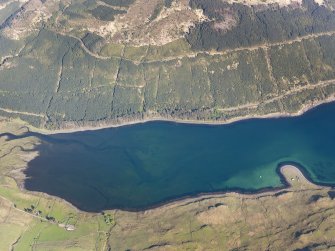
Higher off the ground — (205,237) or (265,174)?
(265,174)

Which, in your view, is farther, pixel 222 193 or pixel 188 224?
pixel 222 193

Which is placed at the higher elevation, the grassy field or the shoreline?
the shoreline

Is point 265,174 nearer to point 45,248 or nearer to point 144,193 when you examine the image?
point 144,193

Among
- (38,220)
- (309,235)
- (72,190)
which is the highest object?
(72,190)

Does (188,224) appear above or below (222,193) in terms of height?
below

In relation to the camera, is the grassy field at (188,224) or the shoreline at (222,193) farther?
the shoreline at (222,193)

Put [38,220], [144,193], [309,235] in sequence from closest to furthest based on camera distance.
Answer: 1. [309,235]
2. [38,220]
3. [144,193]

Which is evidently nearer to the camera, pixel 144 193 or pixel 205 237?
pixel 205 237

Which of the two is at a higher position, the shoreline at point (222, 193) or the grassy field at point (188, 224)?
the shoreline at point (222, 193)

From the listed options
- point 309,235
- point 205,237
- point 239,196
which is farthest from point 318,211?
point 205,237

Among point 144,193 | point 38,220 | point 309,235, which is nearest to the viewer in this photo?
point 309,235

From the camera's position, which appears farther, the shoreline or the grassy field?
the shoreline
